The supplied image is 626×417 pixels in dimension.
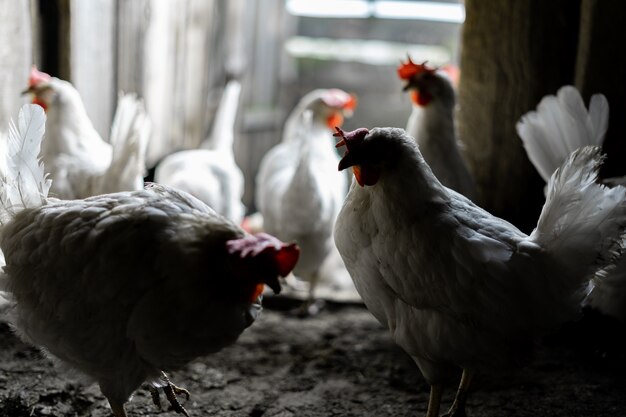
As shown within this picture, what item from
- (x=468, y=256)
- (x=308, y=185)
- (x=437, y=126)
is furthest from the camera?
(x=308, y=185)

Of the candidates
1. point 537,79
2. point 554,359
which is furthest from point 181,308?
point 537,79

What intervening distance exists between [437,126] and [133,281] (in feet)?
6.36

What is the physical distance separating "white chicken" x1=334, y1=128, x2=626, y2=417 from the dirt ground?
2.09 feet

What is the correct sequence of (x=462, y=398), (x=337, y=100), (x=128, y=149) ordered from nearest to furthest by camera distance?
(x=462, y=398) → (x=128, y=149) → (x=337, y=100)

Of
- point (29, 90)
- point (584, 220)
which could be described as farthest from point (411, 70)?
point (29, 90)

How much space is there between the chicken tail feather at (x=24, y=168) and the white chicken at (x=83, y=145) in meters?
0.82

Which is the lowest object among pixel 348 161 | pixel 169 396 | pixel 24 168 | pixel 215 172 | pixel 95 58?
pixel 169 396

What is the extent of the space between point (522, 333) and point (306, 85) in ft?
16.0

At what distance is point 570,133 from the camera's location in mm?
3203

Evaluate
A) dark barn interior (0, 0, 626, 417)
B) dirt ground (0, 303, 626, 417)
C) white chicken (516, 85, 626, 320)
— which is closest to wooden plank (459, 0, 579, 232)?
dark barn interior (0, 0, 626, 417)

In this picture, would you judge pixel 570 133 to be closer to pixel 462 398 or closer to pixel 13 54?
pixel 462 398

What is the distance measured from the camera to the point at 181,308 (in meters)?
2.15

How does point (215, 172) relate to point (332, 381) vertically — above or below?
above

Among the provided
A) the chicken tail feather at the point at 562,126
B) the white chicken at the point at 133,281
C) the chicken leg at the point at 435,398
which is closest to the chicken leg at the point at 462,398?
the chicken leg at the point at 435,398
